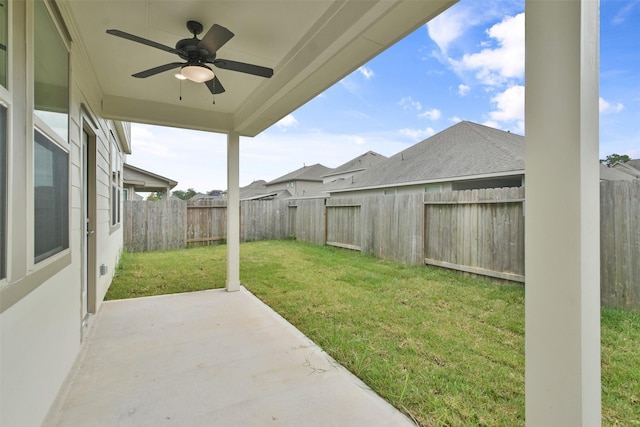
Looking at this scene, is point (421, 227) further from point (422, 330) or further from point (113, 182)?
point (113, 182)

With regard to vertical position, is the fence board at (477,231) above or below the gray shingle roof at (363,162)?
below

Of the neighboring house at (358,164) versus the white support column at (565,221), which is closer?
the white support column at (565,221)

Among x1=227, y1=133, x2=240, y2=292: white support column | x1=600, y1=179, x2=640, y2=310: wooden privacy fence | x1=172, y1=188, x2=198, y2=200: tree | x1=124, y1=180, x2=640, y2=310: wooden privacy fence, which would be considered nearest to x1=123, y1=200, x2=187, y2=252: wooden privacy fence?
x1=124, y1=180, x2=640, y2=310: wooden privacy fence

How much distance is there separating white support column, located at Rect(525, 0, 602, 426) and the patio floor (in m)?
1.07

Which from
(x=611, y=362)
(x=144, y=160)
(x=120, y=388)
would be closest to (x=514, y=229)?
(x=611, y=362)

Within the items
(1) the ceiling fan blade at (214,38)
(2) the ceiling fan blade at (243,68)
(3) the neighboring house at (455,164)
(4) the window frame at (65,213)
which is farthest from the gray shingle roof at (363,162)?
(4) the window frame at (65,213)

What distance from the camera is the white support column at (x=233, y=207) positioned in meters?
4.50

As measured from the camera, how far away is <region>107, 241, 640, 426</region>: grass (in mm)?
1936

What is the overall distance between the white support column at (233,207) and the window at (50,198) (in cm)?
238

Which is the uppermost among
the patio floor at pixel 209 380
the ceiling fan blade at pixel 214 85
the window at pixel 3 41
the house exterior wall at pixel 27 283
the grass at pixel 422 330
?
the ceiling fan blade at pixel 214 85

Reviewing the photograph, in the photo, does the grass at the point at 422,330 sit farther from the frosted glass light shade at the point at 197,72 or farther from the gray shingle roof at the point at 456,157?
the gray shingle roof at the point at 456,157

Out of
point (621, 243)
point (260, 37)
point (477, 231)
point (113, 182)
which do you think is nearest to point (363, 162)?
point (477, 231)

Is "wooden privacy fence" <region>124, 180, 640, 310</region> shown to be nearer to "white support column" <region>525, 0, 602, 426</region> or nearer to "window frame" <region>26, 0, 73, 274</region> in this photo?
"white support column" <region>525, 0, 602, 426</region>

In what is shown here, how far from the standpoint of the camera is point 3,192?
123 centimetres
